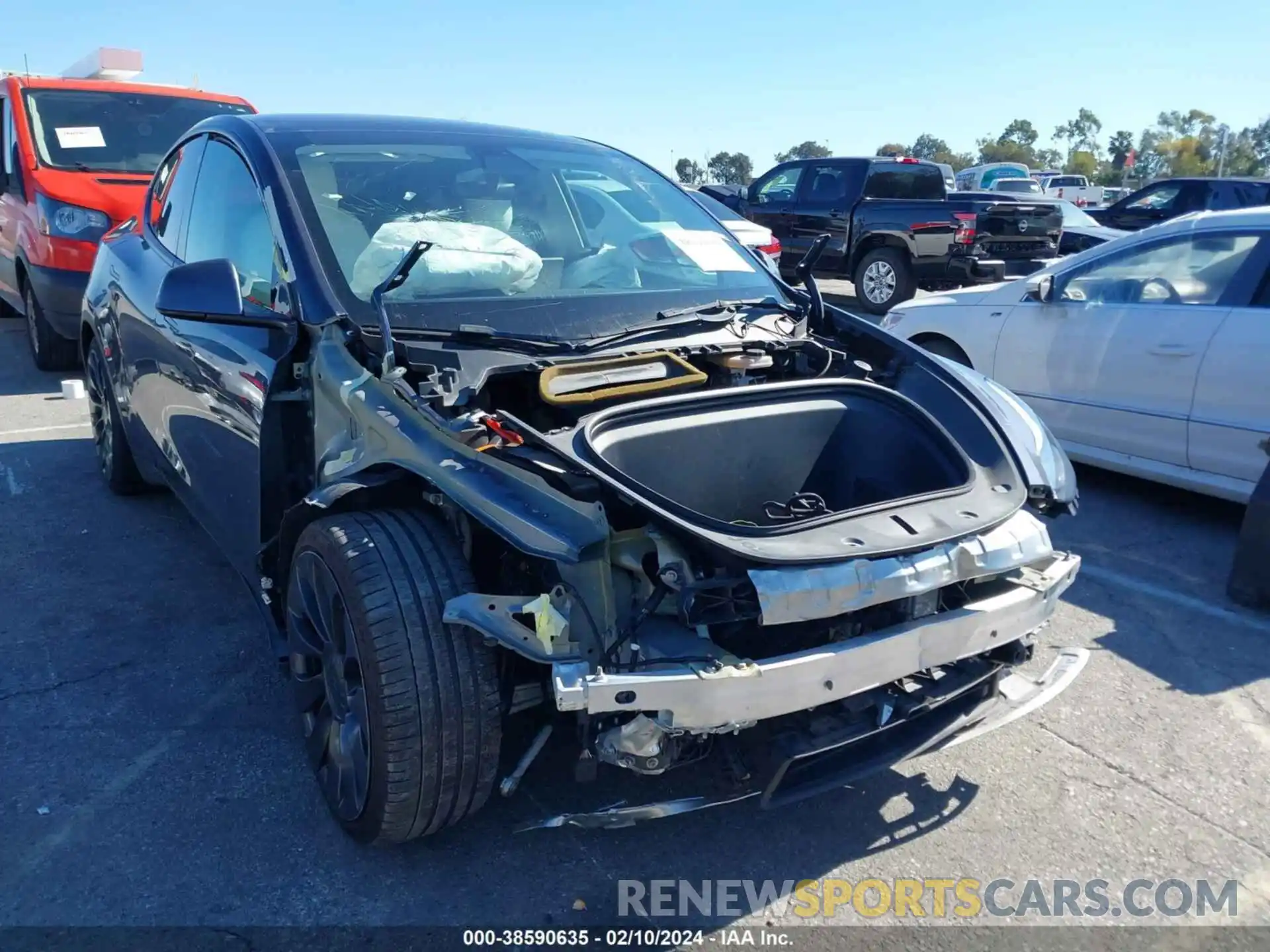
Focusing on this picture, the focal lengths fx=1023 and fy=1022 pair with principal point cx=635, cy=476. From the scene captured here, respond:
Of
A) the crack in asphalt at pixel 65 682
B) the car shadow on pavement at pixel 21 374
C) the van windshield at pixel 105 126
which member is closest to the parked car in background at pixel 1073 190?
the van windshield at pixel 105 126

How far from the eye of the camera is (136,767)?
305 centimetres

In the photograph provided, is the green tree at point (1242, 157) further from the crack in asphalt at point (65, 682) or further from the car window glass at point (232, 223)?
the crack in asphalt at point (65, 682)

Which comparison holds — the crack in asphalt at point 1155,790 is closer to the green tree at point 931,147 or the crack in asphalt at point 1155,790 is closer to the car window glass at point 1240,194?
the car window glass at point 1240,194

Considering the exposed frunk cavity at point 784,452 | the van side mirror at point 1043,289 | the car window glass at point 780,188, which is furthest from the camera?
the car window glass at point 780,188

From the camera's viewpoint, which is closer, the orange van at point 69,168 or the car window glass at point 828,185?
the orange van at point 69,168

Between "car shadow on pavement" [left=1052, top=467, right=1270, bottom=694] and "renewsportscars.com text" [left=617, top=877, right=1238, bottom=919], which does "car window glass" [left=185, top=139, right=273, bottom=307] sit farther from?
"car shadow on pavement" [left=1052, top=467, right=1270, bottom=694]

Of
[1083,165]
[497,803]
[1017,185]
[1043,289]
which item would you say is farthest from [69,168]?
[1083,165]

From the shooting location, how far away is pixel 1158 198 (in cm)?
1595

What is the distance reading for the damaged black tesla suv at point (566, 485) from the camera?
7.60 feet

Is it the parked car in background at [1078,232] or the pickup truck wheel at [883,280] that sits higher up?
the parked car in background at [1078,232]

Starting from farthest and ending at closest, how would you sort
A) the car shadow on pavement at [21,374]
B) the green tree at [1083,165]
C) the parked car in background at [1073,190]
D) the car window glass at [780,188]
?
the green tree at [1083,165], the parked car in background at [1073,190], the car window glass at [780,188], the car shadow on pavement at [21,374]

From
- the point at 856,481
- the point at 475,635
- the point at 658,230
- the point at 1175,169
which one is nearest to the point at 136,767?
the point at 475,635

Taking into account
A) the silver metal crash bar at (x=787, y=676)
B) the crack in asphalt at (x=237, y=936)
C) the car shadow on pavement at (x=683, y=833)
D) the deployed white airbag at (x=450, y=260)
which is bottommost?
the crack in asphalt at (x=237, y=936)

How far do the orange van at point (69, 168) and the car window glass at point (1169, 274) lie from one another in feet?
21.7
